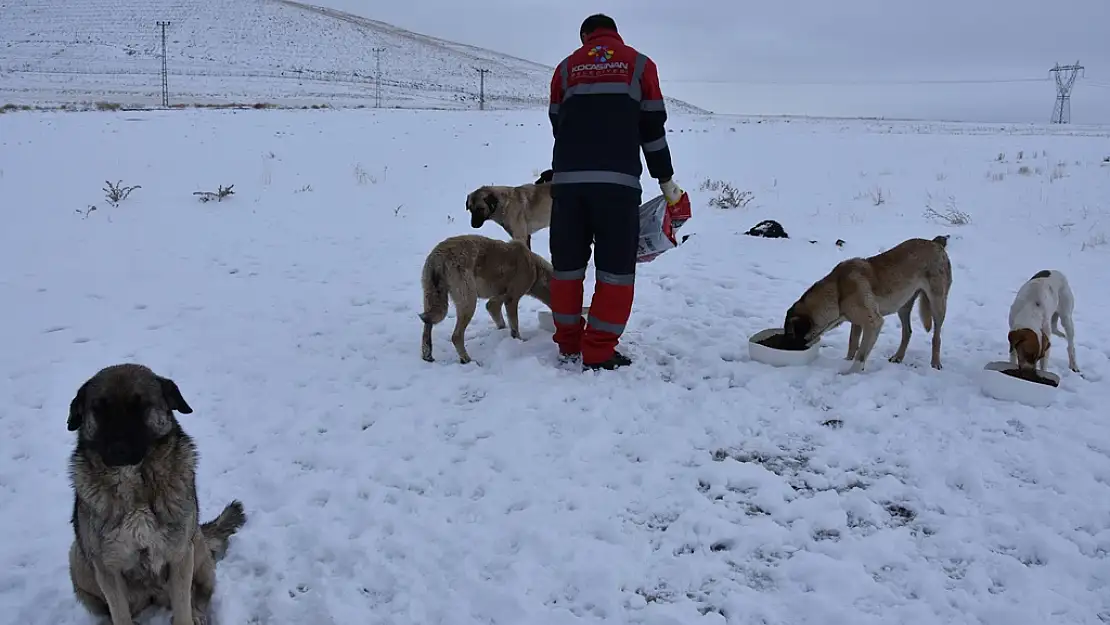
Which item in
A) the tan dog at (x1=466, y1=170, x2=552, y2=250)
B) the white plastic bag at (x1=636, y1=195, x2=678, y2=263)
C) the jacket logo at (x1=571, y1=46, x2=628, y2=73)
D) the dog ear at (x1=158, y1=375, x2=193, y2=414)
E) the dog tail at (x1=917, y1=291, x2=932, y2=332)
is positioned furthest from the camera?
the tan dog at (x1=466, y1=170, x2=552, y2=250)

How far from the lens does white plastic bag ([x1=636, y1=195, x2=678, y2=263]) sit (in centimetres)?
633

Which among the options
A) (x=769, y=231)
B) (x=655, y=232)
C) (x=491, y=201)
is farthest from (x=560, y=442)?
(x=769, y=231)

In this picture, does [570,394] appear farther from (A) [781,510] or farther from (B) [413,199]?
(B) [413,199]

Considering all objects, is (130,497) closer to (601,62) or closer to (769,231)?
(601,62)

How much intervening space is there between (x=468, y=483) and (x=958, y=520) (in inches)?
106

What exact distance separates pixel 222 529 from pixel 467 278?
3.05 meters

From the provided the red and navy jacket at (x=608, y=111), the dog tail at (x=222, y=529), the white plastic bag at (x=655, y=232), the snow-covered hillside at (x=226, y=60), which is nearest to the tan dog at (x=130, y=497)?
the dog tail at (x=222, y=529)

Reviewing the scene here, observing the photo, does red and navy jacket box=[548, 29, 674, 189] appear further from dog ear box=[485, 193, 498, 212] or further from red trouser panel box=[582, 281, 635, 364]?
dog ear box=[485, 193, 498, 212]

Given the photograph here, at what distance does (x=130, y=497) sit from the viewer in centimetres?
283

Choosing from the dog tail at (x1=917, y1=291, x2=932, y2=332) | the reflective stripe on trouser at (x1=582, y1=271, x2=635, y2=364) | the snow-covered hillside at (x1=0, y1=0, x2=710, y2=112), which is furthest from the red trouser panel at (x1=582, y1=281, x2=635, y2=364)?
the snow-covered hillside at (x1=0, y1=0, x2=710, y2=112)

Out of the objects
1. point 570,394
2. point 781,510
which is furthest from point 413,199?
point 781,510

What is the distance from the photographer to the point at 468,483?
4219 millimetres

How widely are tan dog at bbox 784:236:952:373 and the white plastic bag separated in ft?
4.03

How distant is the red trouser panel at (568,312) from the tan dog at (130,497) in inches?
134
